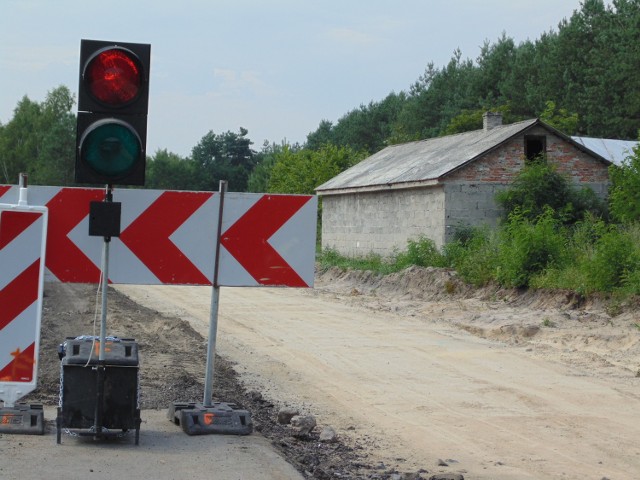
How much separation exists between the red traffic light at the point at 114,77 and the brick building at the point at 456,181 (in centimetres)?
2220

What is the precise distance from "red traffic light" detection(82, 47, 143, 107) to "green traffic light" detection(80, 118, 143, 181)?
0.18 m

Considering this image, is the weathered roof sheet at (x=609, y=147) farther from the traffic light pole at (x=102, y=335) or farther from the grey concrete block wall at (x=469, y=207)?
the traffic light pole at (x=102, y=335)

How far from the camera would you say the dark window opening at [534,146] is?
30.6 m

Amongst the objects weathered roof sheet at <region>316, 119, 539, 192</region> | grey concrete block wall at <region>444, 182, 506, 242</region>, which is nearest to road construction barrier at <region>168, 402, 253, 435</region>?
grey concrete block wall at <region>444, 182, 506, 242</region>

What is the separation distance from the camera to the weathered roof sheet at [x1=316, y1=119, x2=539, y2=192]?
30.1 metres

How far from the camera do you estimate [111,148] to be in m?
7.01

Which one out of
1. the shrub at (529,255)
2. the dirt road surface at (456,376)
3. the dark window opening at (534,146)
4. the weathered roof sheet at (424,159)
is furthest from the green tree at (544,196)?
the dirt road surface at (456,376)

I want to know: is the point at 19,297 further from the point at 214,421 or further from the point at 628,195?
the point at 628,195

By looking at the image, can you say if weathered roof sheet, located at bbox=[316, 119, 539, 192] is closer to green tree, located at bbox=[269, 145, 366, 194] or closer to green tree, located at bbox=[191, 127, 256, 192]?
green tree, located at bbox=[269, 145, 366, 194]

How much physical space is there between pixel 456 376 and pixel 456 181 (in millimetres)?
16886

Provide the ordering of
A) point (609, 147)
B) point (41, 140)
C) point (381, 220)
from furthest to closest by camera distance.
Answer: point (41, 140) → point (609, 147) → point (381, 220)

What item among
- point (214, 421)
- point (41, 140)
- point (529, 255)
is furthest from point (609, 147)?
point (41, 140)

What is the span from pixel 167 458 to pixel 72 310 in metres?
13.6

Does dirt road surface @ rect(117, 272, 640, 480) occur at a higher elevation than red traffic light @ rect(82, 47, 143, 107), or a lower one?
lower
